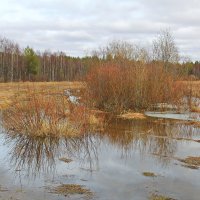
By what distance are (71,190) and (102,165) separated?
216cm

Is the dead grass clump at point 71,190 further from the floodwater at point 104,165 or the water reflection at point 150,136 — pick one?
the water reflection at point 150,136

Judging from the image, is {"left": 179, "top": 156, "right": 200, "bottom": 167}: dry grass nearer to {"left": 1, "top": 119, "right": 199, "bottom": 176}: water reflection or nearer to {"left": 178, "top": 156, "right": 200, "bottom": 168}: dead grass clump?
{"left": 178, "top": 156, "right": 200, "bottom": 168}: dead grass clump

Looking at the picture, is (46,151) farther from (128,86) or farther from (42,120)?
(128,86)

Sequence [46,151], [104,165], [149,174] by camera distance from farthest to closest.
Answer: [46,151], [104,165], [149,174]

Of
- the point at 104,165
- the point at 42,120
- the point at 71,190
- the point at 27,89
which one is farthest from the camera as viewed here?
the point at 27,89

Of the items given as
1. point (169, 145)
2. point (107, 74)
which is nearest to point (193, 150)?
point (169, 145)

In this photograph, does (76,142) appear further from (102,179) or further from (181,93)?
(181,93)

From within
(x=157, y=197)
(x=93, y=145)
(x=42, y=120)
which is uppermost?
(x=42, y=120)

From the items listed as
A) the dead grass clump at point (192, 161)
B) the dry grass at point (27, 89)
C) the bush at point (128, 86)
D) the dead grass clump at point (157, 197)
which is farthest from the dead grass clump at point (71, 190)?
the bush at point (128, 86)

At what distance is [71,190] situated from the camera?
7078mm

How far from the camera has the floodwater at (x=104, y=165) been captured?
710 cm

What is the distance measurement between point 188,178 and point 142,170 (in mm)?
1138

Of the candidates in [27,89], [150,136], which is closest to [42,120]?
[150,136]

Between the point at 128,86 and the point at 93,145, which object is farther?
the point at 128,86
